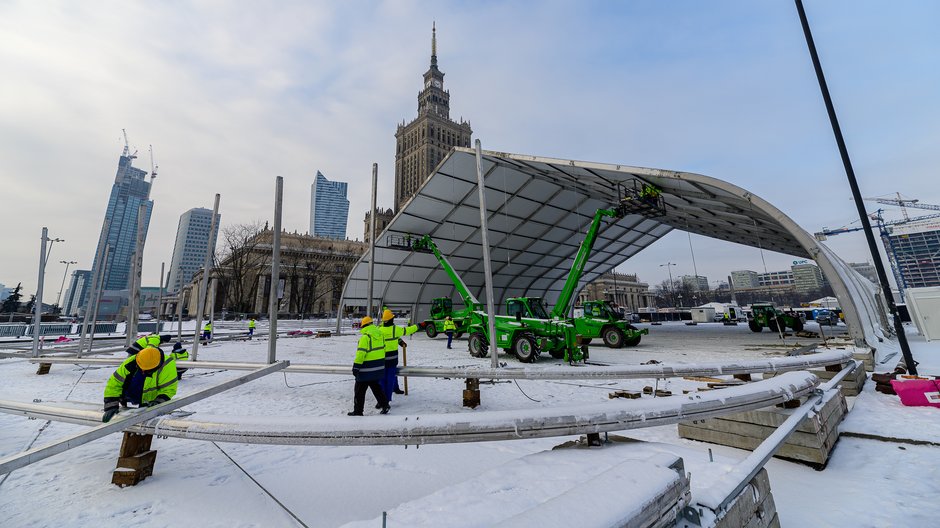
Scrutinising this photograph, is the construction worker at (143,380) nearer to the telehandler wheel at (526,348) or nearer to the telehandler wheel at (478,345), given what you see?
the telehandler wheel at (526,348)

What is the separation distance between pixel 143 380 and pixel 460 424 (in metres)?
3.97

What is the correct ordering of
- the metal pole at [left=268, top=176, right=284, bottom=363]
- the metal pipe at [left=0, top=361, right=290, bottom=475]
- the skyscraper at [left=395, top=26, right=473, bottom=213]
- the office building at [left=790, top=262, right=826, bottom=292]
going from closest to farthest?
the metal pipe at [left=0, top=361, right=290, bottom=475]
the metal pole at [left=268, top=176, right=284, bottom=363]
the skyscraper at [left=395, top=26, right=473, bottom=213]
the office building at [left=790, top=262, right=826, bottom=292]

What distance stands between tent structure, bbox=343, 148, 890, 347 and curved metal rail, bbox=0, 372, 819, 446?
37.0ft

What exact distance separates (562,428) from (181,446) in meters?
4.98

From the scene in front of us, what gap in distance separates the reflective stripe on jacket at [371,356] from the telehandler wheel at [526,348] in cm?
709

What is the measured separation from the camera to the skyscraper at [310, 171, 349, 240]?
182750 mm

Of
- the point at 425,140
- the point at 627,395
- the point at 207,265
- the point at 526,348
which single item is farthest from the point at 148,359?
the point at 425,140

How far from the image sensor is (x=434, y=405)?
21.1 feet

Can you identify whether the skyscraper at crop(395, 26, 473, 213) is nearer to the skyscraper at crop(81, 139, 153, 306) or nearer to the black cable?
the skyscraper at crop(81, 139, 153, 306)

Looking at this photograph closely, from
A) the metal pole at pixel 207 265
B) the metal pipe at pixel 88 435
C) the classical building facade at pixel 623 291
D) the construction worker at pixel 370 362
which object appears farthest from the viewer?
the classical building facade at pixel 623 291

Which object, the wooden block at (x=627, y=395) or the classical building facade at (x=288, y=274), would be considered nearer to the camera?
the wooden block at (x=627, y=395)

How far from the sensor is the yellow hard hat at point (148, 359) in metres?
3.86

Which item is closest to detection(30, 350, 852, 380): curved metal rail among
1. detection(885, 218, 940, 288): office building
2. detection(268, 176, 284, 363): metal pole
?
detection(268, 176, 284, 363): metal pole

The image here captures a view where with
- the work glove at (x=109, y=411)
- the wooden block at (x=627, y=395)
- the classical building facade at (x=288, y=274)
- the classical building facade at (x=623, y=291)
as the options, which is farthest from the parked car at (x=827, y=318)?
the classical building facade at (x=623, y=291)
